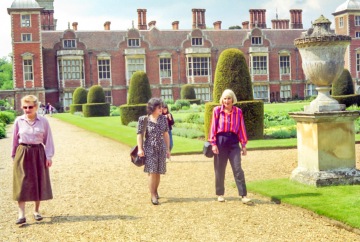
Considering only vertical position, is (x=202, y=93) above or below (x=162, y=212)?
above

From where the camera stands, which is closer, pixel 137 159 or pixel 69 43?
pixel 137 159

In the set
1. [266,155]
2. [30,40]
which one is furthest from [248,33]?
[266,155]

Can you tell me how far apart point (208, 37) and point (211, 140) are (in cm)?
3724

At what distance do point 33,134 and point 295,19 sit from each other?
4467 centimetres

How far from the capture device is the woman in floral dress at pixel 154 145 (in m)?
6.04

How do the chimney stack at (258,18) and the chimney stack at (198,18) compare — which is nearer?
the chimney stack at (198,18)

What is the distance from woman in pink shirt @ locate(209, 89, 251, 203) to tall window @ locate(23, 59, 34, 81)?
3396cm

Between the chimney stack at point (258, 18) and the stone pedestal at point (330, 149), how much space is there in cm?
4093

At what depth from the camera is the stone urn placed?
21.5 ft

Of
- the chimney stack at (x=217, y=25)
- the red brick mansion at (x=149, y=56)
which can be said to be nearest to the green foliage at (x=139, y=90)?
the red brick mansion at (x=149, y=56)

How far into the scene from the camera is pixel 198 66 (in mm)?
41188

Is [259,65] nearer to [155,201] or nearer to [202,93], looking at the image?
[202,93]

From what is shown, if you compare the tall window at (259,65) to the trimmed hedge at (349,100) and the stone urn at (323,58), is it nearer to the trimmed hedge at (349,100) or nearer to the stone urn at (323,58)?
the trimmed hedge at (349,100)

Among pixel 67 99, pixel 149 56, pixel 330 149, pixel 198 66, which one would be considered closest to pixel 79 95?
pixel 67 99
